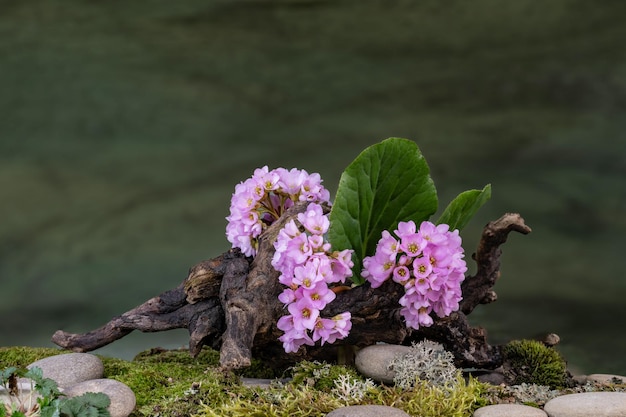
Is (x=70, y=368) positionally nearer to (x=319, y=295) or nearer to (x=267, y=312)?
(x=267, y=312)

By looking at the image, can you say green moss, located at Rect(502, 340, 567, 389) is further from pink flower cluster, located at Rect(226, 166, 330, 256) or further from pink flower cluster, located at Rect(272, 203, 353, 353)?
pink flower cluster, located at Rect(226, 166, 330, 256)

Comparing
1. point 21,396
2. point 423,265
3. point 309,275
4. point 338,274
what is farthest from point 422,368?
point 21,396

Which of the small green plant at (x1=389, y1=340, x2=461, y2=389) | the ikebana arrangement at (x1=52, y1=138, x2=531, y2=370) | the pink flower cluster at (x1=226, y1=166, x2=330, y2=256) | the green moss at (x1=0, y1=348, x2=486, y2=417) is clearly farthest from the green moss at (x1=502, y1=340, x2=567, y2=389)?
the pink flower cluster at (x1=226, y1=166, x2=330, y2=256)

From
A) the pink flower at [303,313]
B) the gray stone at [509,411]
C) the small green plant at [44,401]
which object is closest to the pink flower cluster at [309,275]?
the pink flower at [303,313]

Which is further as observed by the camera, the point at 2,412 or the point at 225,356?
the point at 225,356

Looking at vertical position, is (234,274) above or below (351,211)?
below

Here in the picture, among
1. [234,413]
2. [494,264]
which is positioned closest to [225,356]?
[234,413]

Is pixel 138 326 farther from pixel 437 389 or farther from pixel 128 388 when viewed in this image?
pixel 437 389
